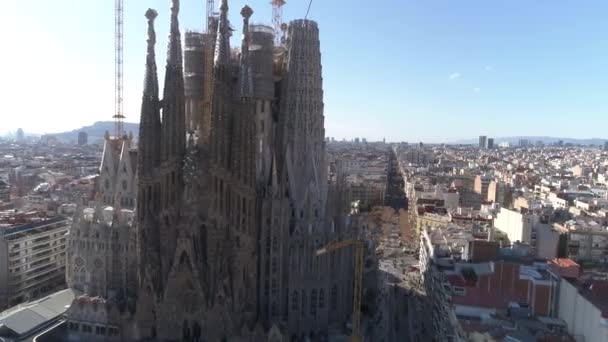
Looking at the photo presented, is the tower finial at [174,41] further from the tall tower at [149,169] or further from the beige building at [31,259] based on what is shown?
the beige building at [31,259]

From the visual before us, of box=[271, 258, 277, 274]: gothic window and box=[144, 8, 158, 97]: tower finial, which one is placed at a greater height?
box=[144, 8, 158, 97]: tower finial

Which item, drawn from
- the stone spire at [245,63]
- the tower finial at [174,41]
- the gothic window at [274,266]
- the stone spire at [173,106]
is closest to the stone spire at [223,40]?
the stone spire at [245,63]

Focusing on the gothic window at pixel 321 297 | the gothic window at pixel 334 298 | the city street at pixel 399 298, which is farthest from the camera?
the city street at pixel 399 298

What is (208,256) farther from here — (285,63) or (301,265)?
(285,63)

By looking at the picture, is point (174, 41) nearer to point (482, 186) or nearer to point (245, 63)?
point (245, 63)

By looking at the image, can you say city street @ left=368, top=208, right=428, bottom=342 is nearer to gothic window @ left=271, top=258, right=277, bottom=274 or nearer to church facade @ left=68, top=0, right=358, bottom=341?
church facade @ left=68, top=0, right=358, bottom=341

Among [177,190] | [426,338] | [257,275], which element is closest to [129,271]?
[177,190]

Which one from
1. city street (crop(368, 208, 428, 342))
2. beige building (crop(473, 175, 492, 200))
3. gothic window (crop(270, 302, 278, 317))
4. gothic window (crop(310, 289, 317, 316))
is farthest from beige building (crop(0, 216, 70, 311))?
beige building (crop(473, 175, 492, 200))
